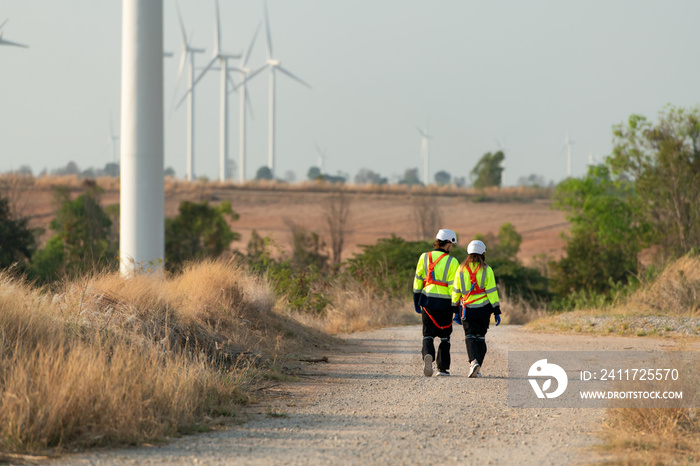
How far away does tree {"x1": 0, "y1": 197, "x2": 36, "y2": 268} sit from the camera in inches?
1392

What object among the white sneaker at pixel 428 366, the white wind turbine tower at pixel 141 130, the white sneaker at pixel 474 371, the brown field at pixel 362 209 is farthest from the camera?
the brown field at pixel 362 209

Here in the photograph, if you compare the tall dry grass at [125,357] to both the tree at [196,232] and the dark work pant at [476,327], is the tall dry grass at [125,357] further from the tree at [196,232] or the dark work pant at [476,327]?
the tree at [196,232]

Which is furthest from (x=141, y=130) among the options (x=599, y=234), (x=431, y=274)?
(x=599, y=234)

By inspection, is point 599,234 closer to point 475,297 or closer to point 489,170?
point 475,297

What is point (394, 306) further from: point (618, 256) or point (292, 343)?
point (618, 256)

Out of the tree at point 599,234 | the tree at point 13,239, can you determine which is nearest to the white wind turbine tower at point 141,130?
the tree at point 599,234

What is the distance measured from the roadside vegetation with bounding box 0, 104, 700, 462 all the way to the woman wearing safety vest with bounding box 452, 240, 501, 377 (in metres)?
2.48

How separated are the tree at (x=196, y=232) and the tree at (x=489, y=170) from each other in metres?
55.5

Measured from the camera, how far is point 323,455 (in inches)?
241

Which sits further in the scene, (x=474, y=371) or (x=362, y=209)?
(x=362, y=209)

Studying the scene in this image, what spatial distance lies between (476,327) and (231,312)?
Result: 420cm

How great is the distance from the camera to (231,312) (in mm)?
12625

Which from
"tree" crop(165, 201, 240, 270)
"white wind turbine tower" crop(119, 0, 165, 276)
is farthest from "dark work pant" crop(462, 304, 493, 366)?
"tree" crop(165, 201, 240, 270)

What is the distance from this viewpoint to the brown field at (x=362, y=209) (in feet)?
224
